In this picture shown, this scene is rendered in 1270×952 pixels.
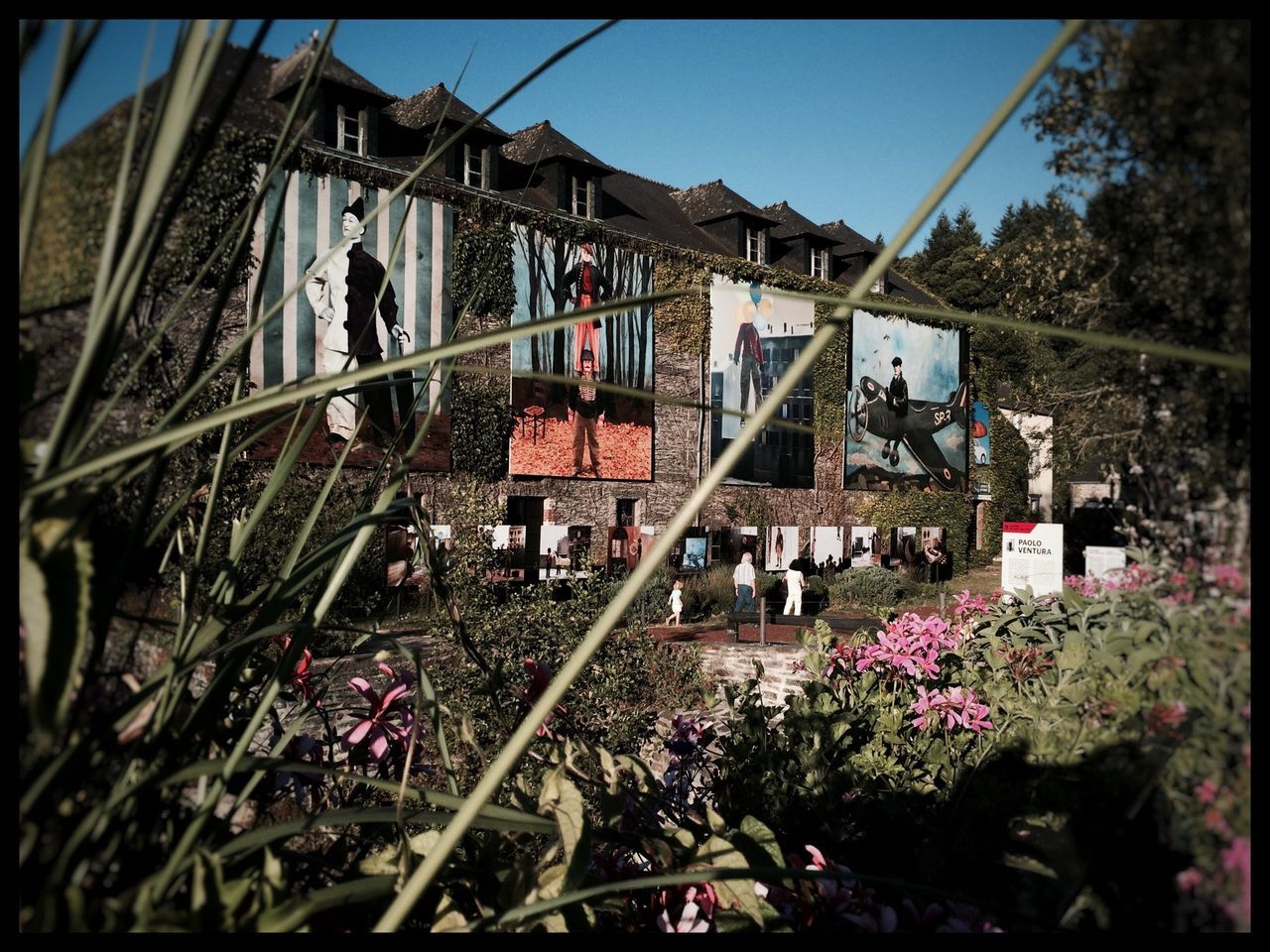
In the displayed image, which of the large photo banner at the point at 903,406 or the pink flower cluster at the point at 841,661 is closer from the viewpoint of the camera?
the pink flower cluster at the point at 841,661

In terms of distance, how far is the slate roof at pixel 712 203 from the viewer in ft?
Answer: 54.9

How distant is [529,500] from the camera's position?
13258mm

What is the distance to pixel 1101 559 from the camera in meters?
0.79

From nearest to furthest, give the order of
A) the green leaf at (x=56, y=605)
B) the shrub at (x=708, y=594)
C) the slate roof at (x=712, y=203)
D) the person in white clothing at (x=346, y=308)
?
the green leaf at (x=56, y=605), the person in white clothing at (x=346, y=308), the shrub at (x=708, y=594), the slate roof at (x=712, y=203)

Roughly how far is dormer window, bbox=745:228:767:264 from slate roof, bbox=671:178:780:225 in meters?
0.31

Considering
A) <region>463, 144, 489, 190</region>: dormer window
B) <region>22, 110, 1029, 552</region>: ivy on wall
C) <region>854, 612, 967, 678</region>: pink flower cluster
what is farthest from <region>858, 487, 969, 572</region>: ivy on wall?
<region>854, 612, 967, 678</region>: pink flower cluster

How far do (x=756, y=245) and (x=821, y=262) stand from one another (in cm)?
172

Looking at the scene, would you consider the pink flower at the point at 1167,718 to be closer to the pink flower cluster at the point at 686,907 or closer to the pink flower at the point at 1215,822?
the pink flower at the point at 1215,822

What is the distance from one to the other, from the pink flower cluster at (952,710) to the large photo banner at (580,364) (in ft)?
35.9

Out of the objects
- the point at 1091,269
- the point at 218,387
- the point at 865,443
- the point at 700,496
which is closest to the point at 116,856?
the point at 700,496

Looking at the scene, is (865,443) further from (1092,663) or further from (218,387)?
(1092,663)

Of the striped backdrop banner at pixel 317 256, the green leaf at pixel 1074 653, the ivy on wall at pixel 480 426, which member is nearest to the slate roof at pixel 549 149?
the striped backdrop banner at pixel 317 256

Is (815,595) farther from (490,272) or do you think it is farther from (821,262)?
(490,272)
